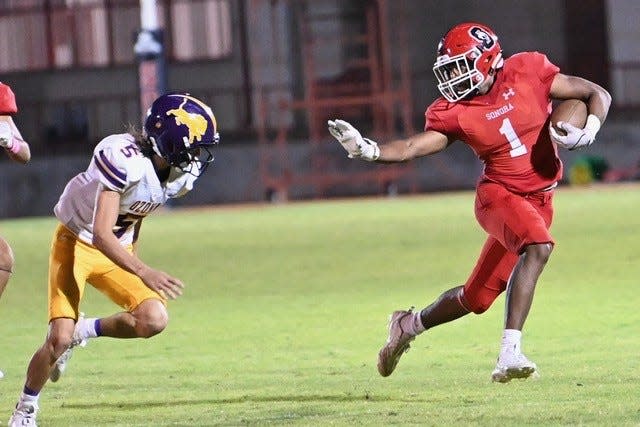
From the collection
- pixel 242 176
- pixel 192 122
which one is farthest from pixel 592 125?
pixel 242 176

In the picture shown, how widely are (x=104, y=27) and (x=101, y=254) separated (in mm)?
25092

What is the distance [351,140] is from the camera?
24.4 feet

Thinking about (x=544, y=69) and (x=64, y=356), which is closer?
(x=544, y=69)

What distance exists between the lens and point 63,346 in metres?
7.28

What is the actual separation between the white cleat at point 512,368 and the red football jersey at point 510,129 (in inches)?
39.7

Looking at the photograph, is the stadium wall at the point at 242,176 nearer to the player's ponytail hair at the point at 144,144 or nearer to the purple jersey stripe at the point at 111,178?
the player's ponytail hair at the point at 144,144

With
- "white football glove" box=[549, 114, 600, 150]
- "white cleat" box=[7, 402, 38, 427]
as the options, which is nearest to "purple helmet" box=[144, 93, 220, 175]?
"white cleat" box=[7, 402, 38, 427]

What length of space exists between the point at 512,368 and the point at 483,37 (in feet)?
5.77

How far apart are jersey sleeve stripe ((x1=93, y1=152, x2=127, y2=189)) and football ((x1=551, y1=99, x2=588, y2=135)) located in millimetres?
2216

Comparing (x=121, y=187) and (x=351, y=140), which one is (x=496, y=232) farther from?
(x=121, y=187)

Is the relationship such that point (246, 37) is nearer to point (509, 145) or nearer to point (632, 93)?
point (632, 93)

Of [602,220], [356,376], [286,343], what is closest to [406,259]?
[602,220]

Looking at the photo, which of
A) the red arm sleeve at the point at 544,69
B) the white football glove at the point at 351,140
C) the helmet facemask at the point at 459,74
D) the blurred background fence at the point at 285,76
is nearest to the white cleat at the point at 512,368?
the white football glove at the point at 351,140

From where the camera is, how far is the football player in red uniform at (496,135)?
319 inches
